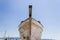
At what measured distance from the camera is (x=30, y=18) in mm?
6277

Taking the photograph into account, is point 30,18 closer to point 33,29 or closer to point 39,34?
point 33,29

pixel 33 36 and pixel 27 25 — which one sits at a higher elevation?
pixel 27 25

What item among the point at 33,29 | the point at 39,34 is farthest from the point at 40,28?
the point at 33,29

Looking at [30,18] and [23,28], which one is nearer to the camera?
[30,18]

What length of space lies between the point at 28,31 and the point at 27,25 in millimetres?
273

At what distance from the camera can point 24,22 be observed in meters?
6.71

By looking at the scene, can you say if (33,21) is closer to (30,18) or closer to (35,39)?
(30,18)

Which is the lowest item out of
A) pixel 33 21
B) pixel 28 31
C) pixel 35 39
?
pixel 35 39

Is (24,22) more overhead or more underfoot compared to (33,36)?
more overhead

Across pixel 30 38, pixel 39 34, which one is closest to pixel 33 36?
pixel 30 38

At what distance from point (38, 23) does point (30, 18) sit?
0.77m

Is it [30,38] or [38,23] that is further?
[38,23]

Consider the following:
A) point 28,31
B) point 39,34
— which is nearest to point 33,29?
point 28,31

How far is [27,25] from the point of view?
6461 millimetres
